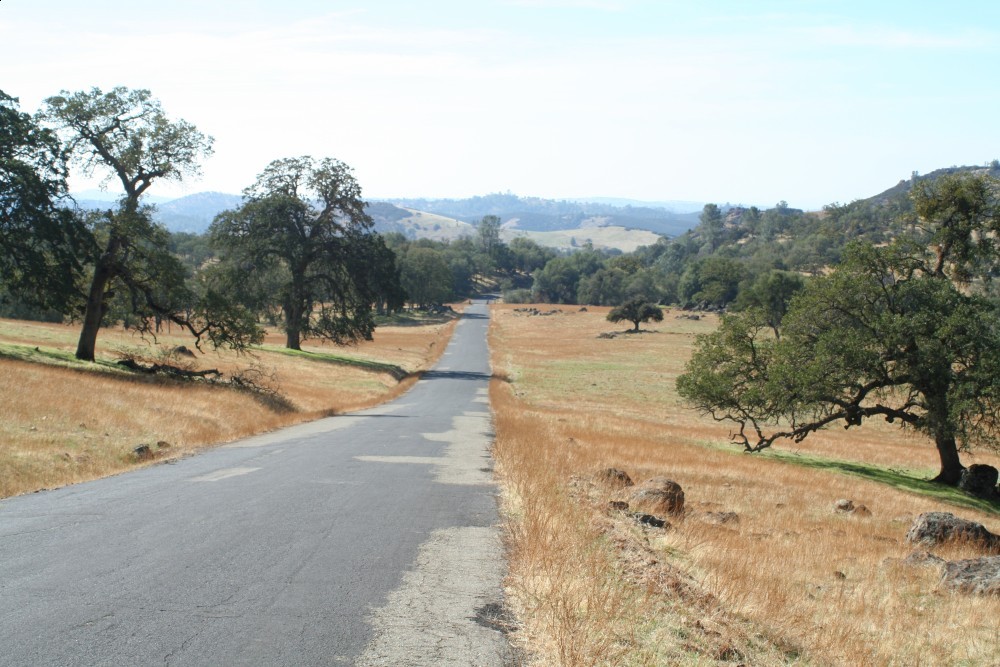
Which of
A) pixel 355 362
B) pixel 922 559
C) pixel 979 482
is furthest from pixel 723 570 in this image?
pixel 355 362

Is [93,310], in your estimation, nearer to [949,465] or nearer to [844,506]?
[844,506]

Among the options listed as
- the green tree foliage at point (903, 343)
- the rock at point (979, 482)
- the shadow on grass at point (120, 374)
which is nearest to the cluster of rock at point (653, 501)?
the green tree foliage at point (903, 343)

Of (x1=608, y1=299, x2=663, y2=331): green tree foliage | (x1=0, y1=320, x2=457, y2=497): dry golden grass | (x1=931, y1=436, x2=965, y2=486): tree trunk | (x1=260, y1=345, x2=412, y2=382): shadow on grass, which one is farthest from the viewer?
(x1=608, y1=299, x2=663, y2=331): green tree foliage

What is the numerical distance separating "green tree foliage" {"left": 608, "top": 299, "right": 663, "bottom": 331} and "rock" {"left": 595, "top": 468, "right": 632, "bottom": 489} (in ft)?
323

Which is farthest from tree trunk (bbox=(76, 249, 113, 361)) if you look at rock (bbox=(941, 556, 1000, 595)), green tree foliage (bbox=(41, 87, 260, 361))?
rock (bbox=(941, 556, 1000, 595))

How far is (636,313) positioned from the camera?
382 ft

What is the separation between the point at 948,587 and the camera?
10898 millimetres

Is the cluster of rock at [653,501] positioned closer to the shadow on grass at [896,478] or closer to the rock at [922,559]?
the rock at [922,559]

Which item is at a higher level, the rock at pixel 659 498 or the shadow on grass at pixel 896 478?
the rock at pixel 659 498

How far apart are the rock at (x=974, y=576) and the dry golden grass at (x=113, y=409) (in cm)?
1360

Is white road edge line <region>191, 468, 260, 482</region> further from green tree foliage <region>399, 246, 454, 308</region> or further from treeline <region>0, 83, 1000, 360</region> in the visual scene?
green tree foliage <region>399, 246, 454, 308</region>

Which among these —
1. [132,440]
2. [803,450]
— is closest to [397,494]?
[132,440]

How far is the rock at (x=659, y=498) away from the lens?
1438 centimetres

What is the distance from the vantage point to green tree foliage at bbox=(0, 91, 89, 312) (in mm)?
31672
